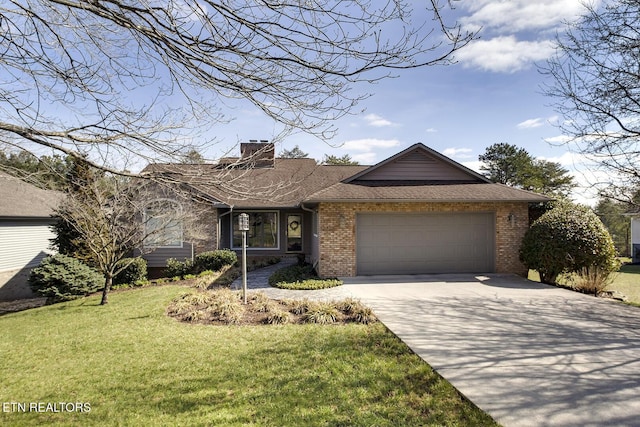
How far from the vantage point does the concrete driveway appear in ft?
11.8

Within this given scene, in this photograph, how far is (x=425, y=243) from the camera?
39.9 ft

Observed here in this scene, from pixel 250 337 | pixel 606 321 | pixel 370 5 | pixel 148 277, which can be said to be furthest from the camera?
pixel 148 277

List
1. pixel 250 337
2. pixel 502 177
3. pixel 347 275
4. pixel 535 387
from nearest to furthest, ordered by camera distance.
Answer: pixel 535 387 → pixel 250 337 → pixel 347 275 → pixel 502 177

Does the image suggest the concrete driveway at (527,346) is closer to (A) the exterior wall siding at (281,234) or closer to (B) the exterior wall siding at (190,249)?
(A) the exterior wall siding at (281,234)

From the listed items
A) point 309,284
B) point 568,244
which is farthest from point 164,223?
point 568,244

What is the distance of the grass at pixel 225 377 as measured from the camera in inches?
142

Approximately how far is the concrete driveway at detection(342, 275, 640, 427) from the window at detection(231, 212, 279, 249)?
7.74 m

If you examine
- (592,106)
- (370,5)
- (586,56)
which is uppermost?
(586,56)

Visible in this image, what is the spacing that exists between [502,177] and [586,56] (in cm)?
3487

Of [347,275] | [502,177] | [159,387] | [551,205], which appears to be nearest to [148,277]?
[347,275]

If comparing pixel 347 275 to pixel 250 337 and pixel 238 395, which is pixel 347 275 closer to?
pixel 250 337

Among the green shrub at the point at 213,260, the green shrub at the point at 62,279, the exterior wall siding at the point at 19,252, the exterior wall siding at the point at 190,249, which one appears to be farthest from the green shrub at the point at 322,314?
the exterior wall siding at the point at 19,252

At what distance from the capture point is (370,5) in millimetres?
3227

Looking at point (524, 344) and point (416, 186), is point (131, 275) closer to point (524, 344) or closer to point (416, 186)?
point (416, 186)
